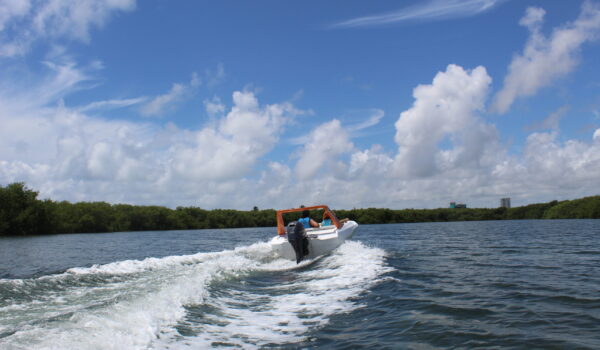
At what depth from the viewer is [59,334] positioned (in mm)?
5387

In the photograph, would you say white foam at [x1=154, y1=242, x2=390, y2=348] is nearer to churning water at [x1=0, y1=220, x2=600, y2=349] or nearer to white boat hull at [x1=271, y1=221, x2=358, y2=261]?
churning water at [x1=0, y1=220, x2=600, y2=349]

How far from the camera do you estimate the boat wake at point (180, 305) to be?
5.69 metres

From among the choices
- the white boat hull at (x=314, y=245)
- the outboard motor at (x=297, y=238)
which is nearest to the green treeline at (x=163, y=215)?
the white boat hull at (x=314, y=245)

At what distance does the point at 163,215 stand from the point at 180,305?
289 feet

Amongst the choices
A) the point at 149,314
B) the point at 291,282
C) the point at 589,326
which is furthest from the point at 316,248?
the point at 589,326

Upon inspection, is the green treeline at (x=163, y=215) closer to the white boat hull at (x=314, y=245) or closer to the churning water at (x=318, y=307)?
the white boat hull at (x=314, y=245)

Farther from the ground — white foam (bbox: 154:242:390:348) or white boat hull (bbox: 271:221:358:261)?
white boat hull (bbox: 271:221:358:261)

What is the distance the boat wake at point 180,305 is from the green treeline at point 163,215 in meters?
56.7

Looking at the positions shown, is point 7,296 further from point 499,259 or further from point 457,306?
point 499,259

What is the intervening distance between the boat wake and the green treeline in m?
56.7

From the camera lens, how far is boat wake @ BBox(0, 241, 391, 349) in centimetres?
569

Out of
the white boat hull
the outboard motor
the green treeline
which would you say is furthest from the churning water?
the green treeline

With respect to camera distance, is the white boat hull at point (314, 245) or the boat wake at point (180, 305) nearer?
the boat wake at point (180, 305)

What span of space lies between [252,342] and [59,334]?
8.16 feet
